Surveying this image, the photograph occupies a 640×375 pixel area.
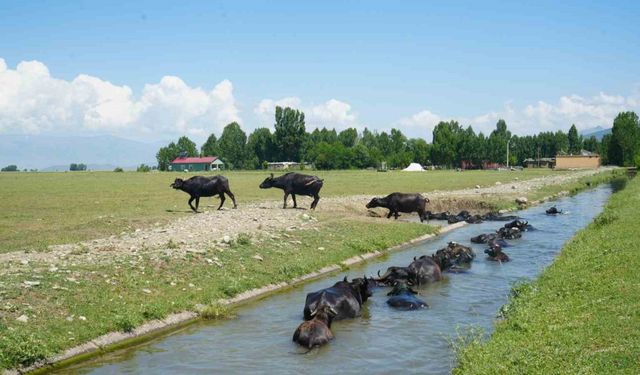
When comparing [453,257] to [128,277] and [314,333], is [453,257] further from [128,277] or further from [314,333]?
[128,277]

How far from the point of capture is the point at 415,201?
3316cm

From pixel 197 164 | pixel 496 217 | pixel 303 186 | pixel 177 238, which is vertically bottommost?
pixel 496 217

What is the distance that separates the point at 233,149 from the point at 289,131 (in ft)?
79.0

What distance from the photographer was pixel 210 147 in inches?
7121

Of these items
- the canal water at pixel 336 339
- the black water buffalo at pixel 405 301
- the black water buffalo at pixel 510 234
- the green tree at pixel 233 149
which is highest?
the green tree at pixel 233 149

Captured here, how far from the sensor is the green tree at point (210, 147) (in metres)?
178

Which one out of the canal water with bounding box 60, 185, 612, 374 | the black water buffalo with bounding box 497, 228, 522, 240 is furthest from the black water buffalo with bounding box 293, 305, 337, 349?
the black water buffalo with bounding box 497, 228, 522, 240

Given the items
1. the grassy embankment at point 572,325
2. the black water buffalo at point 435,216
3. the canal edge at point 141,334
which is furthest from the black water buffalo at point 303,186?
the grassy embankment at point 572,325

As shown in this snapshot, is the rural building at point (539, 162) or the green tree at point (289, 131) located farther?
the rural building at point (539, 162)

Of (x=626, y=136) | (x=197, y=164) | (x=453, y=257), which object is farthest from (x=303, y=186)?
(x=626, y=136)

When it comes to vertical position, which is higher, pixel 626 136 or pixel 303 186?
pixel 626 136

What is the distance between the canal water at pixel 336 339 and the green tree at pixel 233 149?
147150 mm

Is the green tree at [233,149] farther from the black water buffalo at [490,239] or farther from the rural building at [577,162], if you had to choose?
the black water buffalo at [490,239]

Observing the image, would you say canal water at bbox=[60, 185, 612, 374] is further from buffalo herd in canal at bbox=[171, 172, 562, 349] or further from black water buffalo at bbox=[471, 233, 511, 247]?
black water buffalo at bbox=[471, 233, 511, 247]
